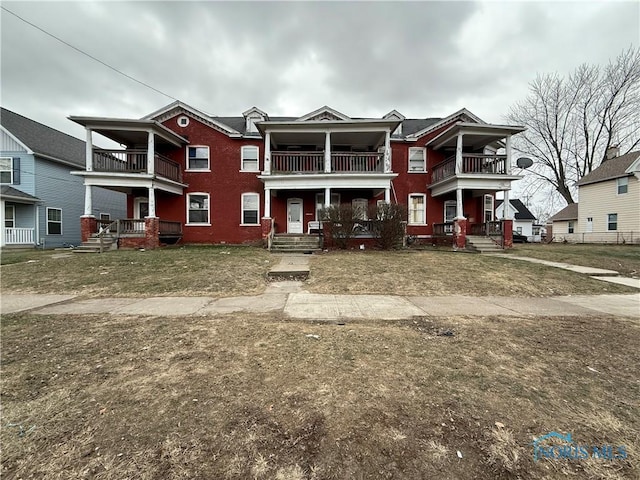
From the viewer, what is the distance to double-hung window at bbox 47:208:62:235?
19516mm

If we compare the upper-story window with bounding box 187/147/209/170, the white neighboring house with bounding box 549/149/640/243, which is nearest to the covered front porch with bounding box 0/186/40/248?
the upper-story window with bounding box 187/147/209/170

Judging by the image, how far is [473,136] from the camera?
16500 mm

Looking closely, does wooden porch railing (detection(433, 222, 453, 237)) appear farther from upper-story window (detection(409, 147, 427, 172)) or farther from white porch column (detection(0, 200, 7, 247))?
white porch column (detection(0, 200, 7, 247))

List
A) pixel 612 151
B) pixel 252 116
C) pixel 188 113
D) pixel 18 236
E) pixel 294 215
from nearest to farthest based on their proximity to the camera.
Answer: pixel 188 113
pixel 18 236
pixel 294 215
pixel 252 116
pixel 612 151

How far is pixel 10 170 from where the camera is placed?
18.5m

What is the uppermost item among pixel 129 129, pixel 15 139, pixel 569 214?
pixel 15 139

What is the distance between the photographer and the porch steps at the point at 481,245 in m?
15.1

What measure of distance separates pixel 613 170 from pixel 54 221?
4344 cm

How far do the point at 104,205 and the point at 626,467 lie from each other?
29189 millimetres

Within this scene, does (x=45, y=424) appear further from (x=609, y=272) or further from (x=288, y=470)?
(x=609, y=272)

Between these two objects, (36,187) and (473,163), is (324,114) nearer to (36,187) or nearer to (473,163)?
(473,163)

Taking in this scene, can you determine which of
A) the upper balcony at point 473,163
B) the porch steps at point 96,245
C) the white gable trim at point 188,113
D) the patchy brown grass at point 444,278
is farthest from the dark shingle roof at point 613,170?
the porch steps at point 96,245

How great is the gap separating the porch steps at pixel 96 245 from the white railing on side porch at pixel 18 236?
24.1ft

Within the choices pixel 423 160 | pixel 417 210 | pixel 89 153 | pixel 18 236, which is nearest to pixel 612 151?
pixel 423 160
